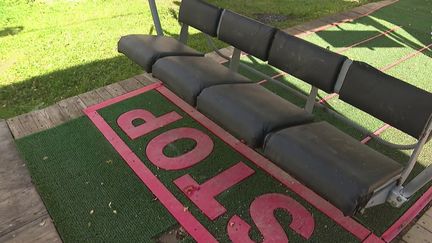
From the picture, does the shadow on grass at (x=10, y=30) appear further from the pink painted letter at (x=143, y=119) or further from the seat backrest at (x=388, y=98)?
the seat backrest at (x=388, y=98)

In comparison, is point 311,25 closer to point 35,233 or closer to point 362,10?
point 362,10

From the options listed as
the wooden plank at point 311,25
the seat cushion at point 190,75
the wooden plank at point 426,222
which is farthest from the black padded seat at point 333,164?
the wooden plank at point 311,25

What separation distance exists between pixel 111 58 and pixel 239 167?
119 inches

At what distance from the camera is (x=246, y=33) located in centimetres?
384

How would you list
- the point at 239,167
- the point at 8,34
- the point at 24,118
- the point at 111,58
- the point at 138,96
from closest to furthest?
the point at 239,167, the point at 24,118, the point at 138,96, the point at 111,58, the point at 8,34

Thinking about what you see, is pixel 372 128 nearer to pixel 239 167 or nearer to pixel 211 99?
pixel 239 167

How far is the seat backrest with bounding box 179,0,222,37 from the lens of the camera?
163 inches

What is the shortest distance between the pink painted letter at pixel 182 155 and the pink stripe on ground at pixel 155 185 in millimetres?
167

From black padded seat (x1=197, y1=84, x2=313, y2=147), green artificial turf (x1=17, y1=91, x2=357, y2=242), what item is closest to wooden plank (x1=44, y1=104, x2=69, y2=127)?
green artificial turf (x1=17, y1=91, x2=357, y2=242)

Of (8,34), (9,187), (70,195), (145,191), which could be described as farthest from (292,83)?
(8,34)

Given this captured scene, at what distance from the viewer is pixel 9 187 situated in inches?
131

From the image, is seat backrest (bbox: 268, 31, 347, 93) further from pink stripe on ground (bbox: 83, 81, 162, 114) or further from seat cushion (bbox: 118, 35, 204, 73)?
pink stripe on ground (bbox: 83, 81, 162, 114)

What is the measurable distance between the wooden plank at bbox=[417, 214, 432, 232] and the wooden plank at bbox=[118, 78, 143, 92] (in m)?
3.56

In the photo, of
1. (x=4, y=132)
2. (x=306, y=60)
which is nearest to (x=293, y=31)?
(x=306, y=60)
